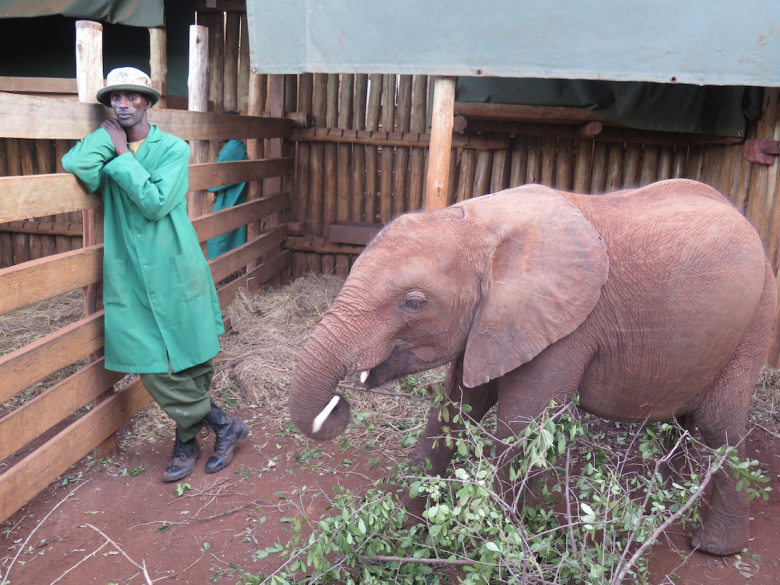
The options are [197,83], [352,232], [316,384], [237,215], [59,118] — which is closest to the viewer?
[316,384]

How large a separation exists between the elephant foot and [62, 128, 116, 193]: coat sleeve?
13.0ft

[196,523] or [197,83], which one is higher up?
[197,83]

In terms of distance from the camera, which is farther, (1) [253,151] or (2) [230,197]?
(1) [253,151]

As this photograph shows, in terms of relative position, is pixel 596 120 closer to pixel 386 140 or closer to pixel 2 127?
pixel 386 140

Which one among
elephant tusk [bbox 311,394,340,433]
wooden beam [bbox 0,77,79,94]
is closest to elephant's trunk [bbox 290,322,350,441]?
elephant tusk [bbox 311,394,340,433]

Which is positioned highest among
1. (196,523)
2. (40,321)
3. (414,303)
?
(414,303)

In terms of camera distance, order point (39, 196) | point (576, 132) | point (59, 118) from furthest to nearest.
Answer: point (576, 132), point (59, 118), point (39, 196)

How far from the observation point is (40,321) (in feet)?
22.9

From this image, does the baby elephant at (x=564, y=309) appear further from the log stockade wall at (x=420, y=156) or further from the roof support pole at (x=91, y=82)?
the log stockade wall at (x=420, y=156)

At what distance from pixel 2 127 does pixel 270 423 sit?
Result: 2806mm

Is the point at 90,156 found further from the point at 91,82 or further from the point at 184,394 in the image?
the point at 184,394

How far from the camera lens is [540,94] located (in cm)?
646

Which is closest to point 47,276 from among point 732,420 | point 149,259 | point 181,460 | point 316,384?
point 149,259

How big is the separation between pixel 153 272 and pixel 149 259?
81 millimetres
